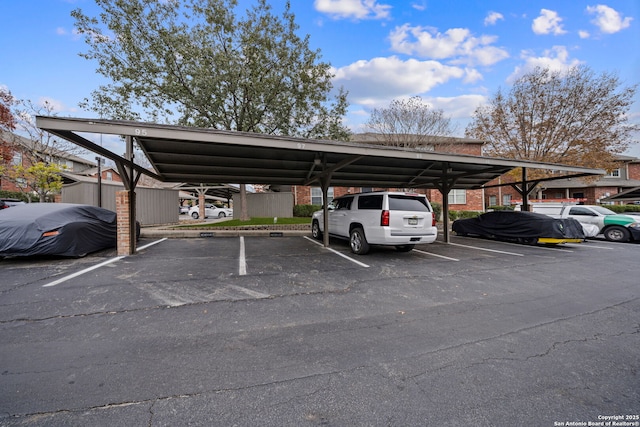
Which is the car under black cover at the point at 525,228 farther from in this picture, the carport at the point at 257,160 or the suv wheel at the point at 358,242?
the suv wheel at the point at 358,242

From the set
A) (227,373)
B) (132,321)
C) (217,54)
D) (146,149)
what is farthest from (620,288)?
(217,54)

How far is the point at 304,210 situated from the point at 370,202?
1343 cm

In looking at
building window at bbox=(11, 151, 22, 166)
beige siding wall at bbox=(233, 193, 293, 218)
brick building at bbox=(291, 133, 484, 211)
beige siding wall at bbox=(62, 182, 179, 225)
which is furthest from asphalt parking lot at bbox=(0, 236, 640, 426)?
building window at bbox=(11, 151, 22, 166)

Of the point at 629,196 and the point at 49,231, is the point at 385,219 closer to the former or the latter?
the point at 49,231

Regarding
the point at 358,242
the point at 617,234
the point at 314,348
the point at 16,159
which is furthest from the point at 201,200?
the point at 617,234

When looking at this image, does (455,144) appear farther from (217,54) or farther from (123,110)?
(123,110)

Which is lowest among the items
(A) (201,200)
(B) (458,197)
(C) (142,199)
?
(B) (458,197)

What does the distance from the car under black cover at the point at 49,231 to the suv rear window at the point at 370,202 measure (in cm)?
759

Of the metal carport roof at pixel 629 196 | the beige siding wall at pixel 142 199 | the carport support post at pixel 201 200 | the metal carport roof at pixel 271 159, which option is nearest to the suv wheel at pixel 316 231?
the metal carport roof at pixel 271 159

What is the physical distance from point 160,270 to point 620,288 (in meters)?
9.02

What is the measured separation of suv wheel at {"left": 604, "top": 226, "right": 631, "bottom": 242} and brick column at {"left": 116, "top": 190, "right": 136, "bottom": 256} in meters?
18.6

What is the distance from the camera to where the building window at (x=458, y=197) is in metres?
23.5

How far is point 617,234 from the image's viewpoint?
1188cm

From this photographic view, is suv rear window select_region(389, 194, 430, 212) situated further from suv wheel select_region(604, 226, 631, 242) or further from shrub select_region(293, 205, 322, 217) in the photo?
shrub select_region(293, 205, 322, 217)
